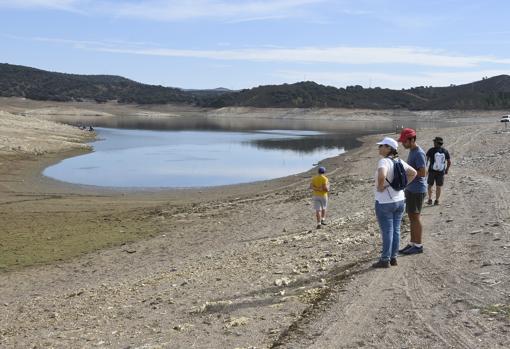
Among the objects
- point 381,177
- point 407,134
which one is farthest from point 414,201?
point 381,177

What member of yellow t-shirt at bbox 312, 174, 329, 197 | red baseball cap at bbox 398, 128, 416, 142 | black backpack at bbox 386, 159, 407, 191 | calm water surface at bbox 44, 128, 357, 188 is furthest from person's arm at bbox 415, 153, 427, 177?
calm water surface at bbox 44, 128, 357, 188

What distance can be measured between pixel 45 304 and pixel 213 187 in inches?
673

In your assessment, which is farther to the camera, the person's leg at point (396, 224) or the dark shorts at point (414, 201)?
the dark shorts at point (414, 201)

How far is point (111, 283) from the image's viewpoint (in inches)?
398

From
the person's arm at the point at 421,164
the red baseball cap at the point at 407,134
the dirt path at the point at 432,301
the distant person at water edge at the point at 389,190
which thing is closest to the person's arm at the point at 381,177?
the distant person at water edge at the point at 389,190

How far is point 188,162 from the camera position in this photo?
1467 inches

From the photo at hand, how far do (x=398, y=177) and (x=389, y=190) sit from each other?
0.20 metres

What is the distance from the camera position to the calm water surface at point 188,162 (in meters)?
28.9

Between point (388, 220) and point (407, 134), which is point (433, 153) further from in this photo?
point (388, 220)

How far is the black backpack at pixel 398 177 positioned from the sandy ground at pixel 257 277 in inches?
42.3

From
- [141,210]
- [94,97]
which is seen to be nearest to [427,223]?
[141,210]

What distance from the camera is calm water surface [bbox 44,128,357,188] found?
28.9 m

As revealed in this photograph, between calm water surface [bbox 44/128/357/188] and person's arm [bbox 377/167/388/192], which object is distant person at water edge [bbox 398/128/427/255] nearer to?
person's arm [bbox 377/167/388/192]

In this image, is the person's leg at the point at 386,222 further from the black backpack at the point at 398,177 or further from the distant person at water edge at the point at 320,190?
the distant person at water edge at the point at 320,190
